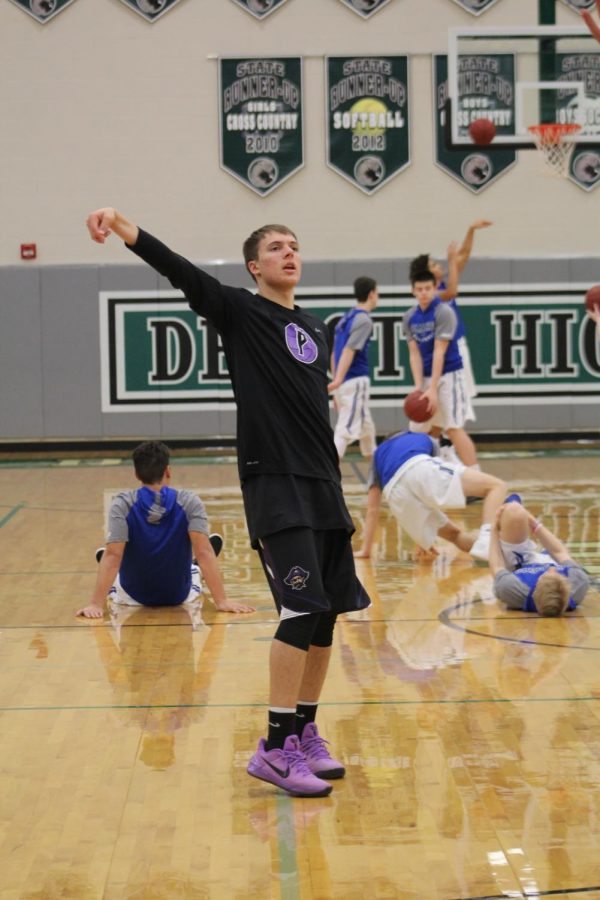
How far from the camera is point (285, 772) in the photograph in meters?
4.45

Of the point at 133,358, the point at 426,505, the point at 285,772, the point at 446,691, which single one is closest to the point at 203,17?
the point at 133,358

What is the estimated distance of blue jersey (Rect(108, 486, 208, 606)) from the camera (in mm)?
7152

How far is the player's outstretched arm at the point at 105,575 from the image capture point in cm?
712

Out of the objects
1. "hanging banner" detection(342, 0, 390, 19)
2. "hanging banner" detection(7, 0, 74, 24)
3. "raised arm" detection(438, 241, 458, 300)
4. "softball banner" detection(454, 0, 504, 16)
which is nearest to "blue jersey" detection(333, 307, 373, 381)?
"raised arm" detection(438, 241, 458, 300)

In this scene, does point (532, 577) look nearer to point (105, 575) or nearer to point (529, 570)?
point (529, 570)

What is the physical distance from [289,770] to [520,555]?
132 inches

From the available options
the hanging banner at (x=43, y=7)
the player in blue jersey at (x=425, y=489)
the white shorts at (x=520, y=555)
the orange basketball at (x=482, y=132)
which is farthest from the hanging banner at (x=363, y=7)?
the white shorts at (x=520, y=555)

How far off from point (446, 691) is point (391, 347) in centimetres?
1099

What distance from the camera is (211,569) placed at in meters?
7.21

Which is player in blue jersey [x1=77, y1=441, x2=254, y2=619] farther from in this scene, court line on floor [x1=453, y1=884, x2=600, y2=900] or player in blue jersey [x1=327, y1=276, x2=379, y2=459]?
player in blue jersey [x1=327, y1=276, x2=379, y2=459]

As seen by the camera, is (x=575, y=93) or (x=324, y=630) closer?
(x=324, y=630)

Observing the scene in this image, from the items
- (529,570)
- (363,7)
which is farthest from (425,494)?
(363,7)

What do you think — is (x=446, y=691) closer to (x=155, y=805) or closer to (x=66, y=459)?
(x=155, y=805)

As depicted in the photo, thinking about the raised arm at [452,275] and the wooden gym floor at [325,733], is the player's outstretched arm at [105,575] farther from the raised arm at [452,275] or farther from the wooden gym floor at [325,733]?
the raised arm at [452,275]
